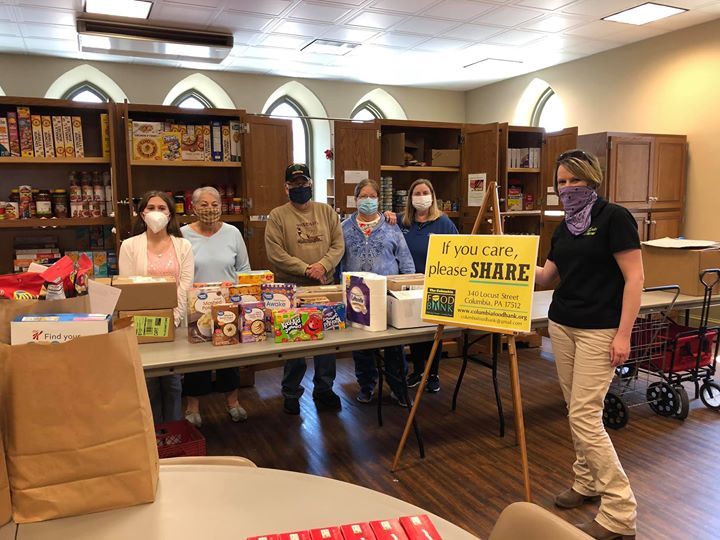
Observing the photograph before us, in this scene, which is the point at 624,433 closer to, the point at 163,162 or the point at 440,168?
the point at 440,168

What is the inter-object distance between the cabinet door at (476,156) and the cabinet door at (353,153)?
0.94 metres

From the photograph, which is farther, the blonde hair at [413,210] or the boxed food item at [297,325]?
the blonde hair at [413,210]

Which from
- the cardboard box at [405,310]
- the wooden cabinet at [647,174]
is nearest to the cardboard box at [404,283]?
the cardboard box at [405,310]

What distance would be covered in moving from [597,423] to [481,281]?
764 millimetres

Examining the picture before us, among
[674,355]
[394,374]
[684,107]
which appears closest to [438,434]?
[394,374]

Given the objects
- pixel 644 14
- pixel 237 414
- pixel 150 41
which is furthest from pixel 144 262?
pixel 644 14

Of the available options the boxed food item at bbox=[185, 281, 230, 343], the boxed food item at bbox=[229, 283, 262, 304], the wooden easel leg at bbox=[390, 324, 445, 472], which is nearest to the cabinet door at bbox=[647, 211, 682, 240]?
the wooden easel leg at bbox=[390, 324, 445, 472]

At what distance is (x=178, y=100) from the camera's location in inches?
328

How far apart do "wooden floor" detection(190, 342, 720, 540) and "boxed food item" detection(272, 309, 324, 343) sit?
2.78ft

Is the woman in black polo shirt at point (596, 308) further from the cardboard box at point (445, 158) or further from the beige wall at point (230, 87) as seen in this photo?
the beige wall at point (230, 87)

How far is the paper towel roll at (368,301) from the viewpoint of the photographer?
2799 millimetres

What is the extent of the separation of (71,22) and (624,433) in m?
6.24

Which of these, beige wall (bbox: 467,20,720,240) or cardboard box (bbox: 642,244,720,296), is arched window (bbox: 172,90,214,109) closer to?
beige wall (bbox: 467,20,720,240)

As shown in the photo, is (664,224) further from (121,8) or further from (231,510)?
(231,510)
